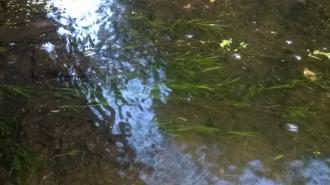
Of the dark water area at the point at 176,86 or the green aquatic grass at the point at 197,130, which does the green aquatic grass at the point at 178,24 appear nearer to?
the dark water area at the point at 176,86

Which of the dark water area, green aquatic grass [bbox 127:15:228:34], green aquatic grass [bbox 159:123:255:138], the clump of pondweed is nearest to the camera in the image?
the clump of pondweed

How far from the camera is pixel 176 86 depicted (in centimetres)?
346

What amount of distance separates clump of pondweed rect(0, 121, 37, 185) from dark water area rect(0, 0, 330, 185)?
71 millimetres

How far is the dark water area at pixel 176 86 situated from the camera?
9.43 feet

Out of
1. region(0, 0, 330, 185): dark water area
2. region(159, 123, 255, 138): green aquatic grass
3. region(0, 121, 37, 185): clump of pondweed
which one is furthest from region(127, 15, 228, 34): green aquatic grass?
region(0, 121, 37, 185): clump of pondweed

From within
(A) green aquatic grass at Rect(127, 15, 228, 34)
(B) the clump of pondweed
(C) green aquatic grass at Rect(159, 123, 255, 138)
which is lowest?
(B) the clump of pondweed

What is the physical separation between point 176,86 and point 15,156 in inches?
53.6

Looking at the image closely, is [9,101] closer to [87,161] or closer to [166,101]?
[87,161]

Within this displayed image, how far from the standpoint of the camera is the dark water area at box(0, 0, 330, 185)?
287cm

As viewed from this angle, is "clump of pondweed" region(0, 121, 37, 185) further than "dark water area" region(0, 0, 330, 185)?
No

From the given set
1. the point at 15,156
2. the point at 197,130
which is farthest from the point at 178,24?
the point at 15,156

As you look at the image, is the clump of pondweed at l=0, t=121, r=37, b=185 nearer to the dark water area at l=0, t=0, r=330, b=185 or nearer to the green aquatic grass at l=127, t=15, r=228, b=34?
the dark water area at l=0, t=0, r=330, b=185

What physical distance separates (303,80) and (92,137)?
6.09 ft

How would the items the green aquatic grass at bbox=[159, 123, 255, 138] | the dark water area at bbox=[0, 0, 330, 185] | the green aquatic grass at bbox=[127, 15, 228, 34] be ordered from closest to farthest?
the dark water area at bbox=[0, 0, 330, 185], the green aquatic grass at bbox=[159, 123, 255, 138], the green aquatic grass at bbox=[127, 15, 228, 34]
